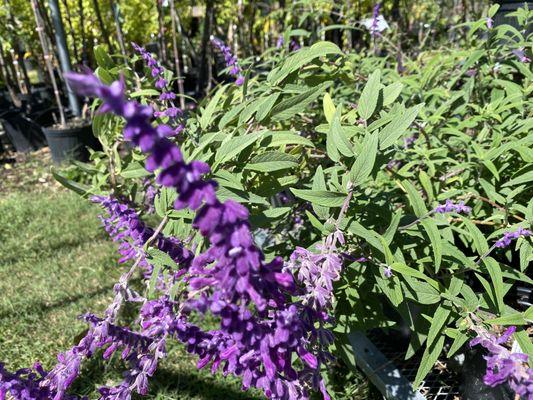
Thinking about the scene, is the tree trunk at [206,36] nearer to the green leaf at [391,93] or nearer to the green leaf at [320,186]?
the green leaf at [391,93]

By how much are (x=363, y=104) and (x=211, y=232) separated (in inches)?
33.2

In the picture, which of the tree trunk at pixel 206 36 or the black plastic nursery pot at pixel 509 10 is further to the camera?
the tree trunk at pixel 206 36

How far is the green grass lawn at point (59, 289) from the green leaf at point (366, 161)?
4.32 feet

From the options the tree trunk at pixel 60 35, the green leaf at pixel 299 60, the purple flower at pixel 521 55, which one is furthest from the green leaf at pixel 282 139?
the tree trunk at pixel 60 35

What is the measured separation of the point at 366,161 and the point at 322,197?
0.14 m

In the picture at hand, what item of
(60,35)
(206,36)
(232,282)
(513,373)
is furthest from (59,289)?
(206,36)

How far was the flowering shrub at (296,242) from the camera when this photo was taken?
0.74 meters

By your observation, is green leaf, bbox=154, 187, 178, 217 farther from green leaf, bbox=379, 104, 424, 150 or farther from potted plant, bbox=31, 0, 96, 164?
potted plant, bbox=31, 0, 96, 164

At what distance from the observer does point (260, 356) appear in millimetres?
899

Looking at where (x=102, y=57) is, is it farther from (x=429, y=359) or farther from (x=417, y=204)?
(x=429, y=359)

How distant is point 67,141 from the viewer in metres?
5.35

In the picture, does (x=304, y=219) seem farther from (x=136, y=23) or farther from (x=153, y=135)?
(x=136, y=23)

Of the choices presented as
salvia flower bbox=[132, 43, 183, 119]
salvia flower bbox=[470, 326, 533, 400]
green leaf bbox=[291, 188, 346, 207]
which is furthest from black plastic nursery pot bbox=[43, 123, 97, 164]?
salvia flower bbox=[470, 326, 533, 400]

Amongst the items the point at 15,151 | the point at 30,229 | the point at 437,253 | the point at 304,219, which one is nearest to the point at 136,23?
the point at 15,151
